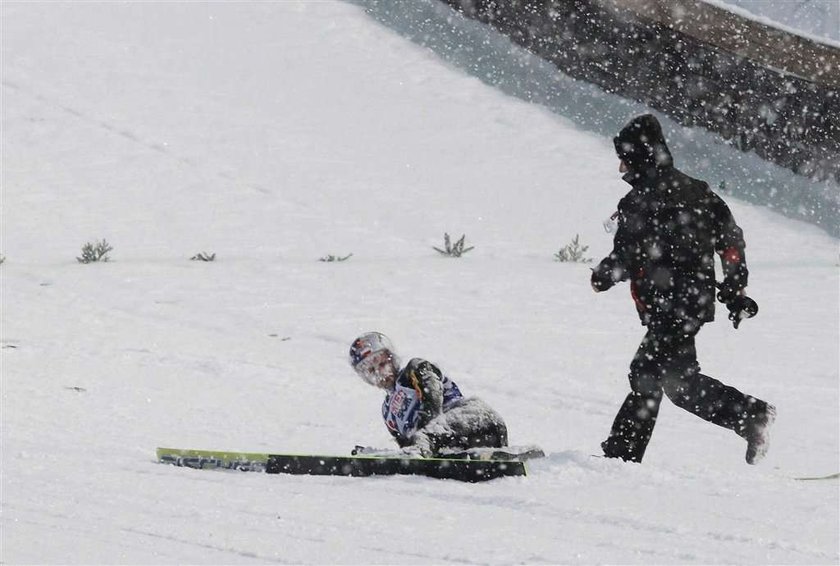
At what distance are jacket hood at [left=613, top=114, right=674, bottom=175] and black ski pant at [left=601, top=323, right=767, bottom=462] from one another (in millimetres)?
679

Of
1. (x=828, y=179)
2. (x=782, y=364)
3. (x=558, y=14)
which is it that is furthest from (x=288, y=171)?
(x=782, y=364)

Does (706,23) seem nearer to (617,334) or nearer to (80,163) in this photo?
(617,334)

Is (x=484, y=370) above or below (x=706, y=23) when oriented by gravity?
below

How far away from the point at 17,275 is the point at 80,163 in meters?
3.86

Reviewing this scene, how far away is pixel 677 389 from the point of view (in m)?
5.07

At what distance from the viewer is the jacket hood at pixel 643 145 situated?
5.02 m

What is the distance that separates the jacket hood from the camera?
502 cm

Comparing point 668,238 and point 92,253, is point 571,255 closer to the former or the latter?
point 92,253

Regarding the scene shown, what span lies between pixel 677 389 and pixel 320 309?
14.2 feet

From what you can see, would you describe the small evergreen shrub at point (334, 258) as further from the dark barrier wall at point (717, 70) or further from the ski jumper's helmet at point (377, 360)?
the ski jumper's helmet at point (377, 360)

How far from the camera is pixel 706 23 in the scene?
12320mm

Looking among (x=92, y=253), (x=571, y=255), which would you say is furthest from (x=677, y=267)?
(x=92, y=253)

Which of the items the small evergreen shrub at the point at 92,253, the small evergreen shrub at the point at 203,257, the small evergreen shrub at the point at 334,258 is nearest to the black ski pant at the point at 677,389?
the small evergreen shrub at the point at 334,258

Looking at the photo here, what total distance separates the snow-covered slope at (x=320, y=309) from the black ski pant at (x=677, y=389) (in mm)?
267
